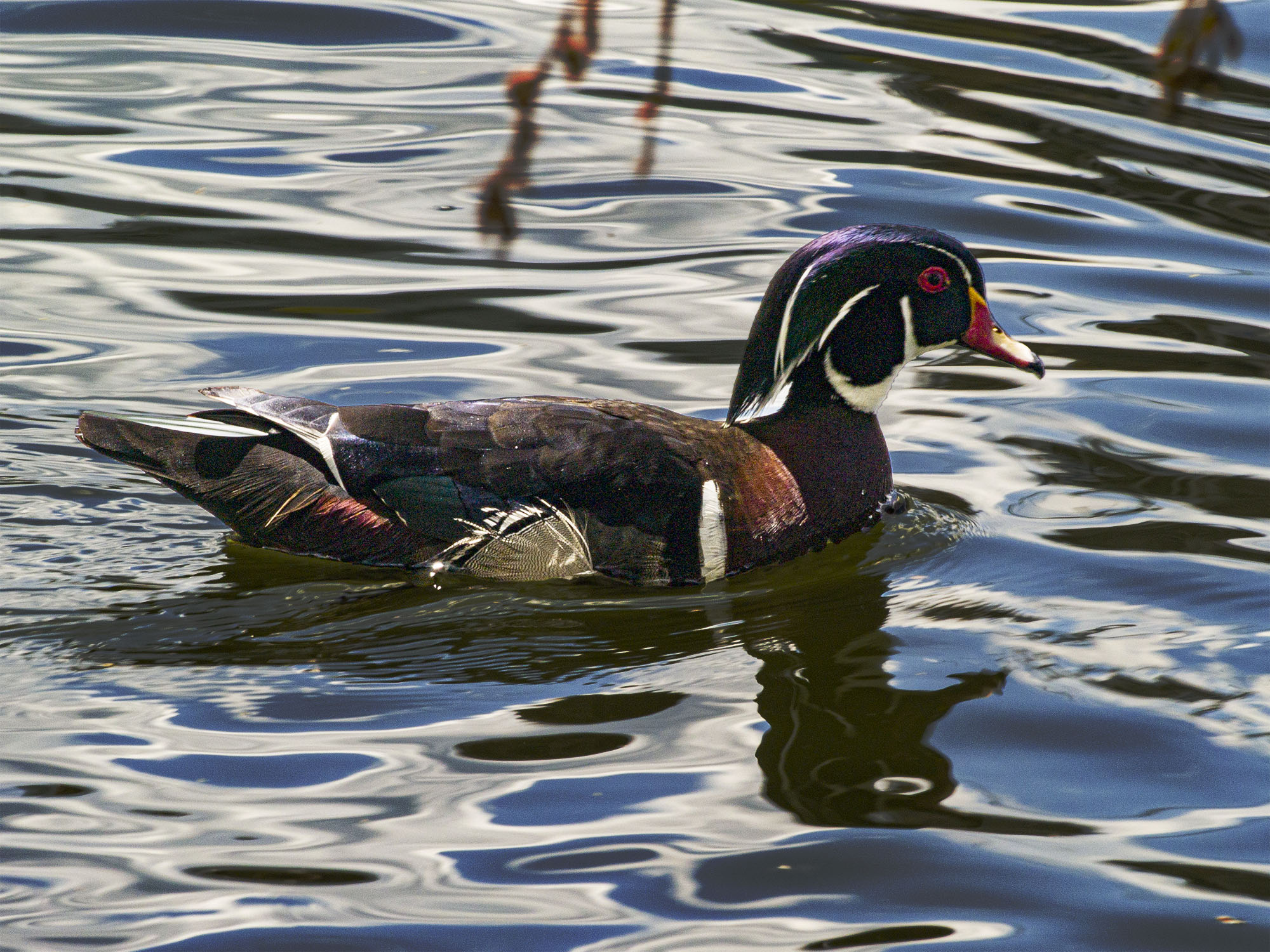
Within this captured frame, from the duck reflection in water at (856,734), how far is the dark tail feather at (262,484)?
1.41 meters

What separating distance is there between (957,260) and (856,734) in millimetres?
2158

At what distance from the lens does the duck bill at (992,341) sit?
6465 millimetres

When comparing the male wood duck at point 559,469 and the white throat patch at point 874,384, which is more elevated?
the white throat patch at point 874,384

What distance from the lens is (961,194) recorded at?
1061 centimetres

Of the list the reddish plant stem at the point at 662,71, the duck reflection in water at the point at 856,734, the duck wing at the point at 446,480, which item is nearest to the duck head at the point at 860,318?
the duck wing at the point at 446,480

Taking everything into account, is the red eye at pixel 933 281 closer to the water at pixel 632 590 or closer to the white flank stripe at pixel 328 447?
the water at pixel 632 590

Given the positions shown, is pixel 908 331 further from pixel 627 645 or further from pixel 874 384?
pixel 627 645

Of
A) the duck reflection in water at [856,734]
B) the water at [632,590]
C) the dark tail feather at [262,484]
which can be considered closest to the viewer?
the water at [632,590]

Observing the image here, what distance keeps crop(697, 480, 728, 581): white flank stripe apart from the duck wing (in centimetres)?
2

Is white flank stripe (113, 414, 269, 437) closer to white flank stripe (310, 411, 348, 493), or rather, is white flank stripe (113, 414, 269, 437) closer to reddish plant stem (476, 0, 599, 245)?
white flank stripe (310, 411, 348, 493)

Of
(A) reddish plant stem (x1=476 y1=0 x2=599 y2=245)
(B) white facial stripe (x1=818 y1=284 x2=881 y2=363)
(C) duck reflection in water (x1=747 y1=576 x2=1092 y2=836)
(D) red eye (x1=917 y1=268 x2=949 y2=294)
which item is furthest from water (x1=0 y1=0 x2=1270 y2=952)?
A: (A) reddish plant stem (x1=476 y1=0 x2=599 y2=245)

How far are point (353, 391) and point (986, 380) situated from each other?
10.0 feet

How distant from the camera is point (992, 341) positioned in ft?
21.3

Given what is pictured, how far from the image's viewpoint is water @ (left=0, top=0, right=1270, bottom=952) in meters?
4.24
